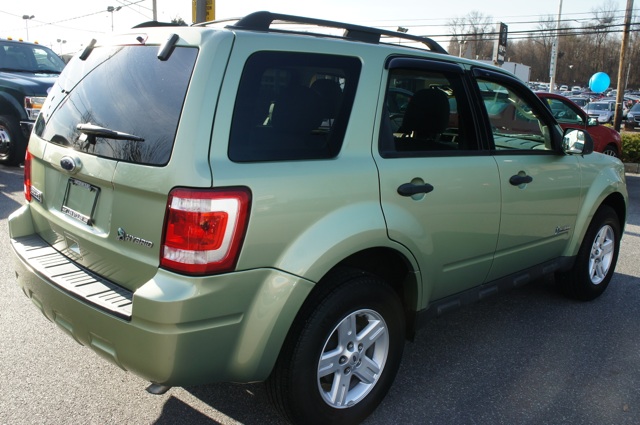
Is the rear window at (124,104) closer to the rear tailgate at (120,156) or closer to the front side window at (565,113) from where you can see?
the rear tailgate at (120,156)

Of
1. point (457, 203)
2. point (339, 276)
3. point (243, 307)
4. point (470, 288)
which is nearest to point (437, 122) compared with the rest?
point (457, 203)

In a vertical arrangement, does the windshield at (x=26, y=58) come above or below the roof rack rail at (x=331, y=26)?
above

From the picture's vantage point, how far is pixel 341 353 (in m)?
2.61

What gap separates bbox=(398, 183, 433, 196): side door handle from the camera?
8.87 ft

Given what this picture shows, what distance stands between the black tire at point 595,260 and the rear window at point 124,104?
3.40m

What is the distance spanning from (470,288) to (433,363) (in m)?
0.52

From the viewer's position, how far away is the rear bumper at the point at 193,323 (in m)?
2.10

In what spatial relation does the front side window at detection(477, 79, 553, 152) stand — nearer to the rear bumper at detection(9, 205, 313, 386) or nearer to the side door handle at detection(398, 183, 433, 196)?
the side door handle at detection(398, 183, 433, 196)

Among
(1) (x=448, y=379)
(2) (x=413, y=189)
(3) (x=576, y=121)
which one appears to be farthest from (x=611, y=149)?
(2) (x=413, y=189)

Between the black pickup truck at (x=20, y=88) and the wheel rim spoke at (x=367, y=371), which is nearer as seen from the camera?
the wheel rim spoke at (x=367, y=371)

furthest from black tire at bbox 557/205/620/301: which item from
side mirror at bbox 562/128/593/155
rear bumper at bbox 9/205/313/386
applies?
rear bumper at bbox 9/205/313/386

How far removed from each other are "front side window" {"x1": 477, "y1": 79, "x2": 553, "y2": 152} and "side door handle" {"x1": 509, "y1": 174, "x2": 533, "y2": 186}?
0.19 m

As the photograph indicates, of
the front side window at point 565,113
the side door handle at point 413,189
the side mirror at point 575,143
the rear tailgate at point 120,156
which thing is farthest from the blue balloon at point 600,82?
the rear tailgate at point 120,156

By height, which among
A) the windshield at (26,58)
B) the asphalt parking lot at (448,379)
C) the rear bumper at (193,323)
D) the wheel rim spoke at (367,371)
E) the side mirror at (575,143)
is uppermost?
the windshield at (26,58)
